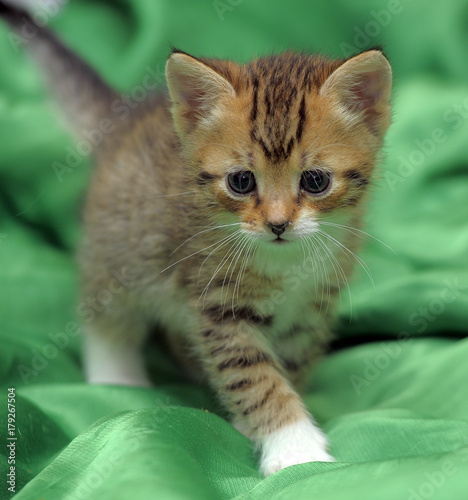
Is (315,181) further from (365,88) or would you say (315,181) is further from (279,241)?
(365,88)

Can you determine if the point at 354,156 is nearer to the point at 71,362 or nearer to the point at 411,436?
the point at 411,436

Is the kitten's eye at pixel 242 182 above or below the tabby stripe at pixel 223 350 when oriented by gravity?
above

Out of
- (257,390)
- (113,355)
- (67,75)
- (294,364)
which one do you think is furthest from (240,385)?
(67,75)

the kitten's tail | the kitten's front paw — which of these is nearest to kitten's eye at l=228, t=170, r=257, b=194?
the kitten's front paw

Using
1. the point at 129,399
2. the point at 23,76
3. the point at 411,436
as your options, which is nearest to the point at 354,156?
the point at 411,436

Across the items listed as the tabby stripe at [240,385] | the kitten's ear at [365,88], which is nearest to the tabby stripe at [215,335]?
the tabby stripe at [240,385]

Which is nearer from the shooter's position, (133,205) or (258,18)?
(133,205)

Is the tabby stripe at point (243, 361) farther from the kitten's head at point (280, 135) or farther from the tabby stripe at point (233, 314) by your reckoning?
the kitten's head at point (280, 135)
